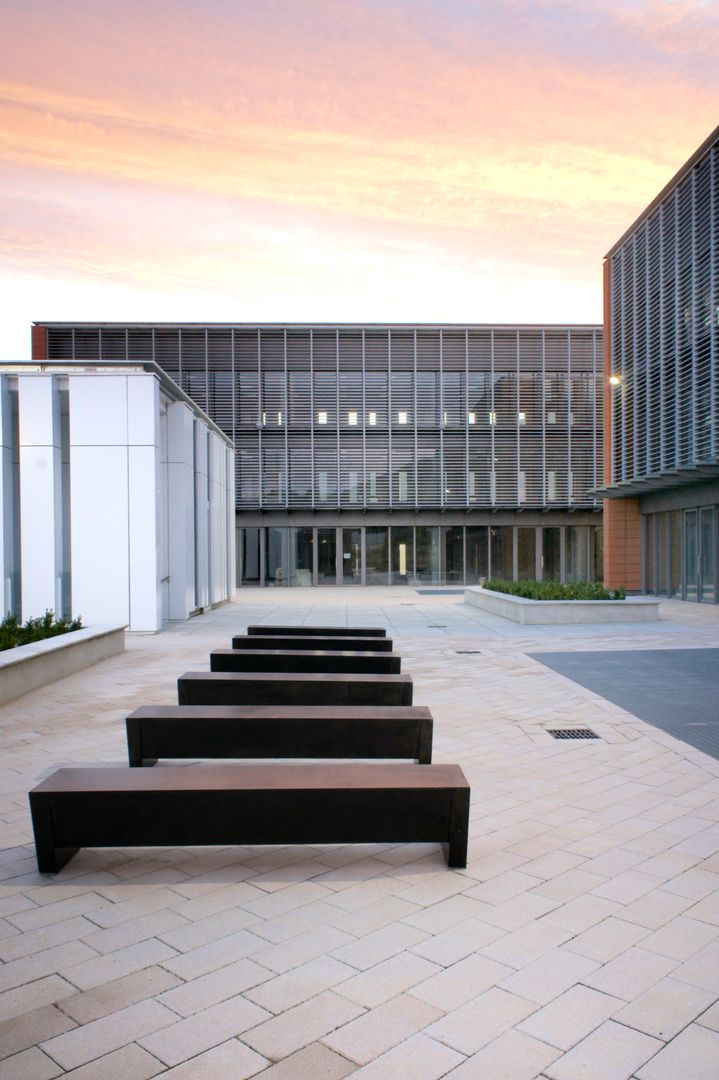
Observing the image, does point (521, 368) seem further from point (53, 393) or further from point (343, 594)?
point (53, 393)

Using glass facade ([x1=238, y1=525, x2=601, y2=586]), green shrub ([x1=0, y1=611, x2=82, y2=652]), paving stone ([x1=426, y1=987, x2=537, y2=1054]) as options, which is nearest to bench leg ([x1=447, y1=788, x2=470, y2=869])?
paving stone ([x1=426, y1=987, x2=537, y2=1054])

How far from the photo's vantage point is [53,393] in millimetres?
16938

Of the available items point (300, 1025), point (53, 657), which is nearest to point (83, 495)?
point (53, 657)

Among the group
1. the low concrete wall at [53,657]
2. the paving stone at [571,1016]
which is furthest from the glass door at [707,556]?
the paving stone at [571,1016]

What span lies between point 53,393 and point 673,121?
53.6ft

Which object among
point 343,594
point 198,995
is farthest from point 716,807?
point 343,594

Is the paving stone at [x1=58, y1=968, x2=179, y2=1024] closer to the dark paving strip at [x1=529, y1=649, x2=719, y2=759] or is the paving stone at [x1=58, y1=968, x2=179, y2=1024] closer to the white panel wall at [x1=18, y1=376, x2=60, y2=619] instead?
the dark paving strip at [x1=529, y1=649, x2=719, y2=759]

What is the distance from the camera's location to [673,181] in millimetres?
25344

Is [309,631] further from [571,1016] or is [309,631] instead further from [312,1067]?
[312,1067]

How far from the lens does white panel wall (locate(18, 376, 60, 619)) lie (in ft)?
55.1

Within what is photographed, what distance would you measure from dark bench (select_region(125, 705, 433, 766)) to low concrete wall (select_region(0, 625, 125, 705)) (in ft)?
13.4

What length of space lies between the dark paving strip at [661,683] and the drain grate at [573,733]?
84cm

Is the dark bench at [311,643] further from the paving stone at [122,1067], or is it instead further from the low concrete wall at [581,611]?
the low concrete wall at [581,611]

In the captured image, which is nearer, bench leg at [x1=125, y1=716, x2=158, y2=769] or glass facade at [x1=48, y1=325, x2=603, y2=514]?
bench leg at [x1=125, y1=716, x2=158, y2=769]
